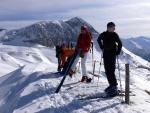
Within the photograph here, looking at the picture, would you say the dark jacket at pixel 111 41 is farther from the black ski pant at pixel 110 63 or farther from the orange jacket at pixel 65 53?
the orange jacket at pixel 65 53

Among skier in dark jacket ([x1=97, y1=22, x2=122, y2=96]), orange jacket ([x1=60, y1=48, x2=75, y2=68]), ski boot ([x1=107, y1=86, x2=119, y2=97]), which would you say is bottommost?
ski boot ([x1=107, y1=86, x2=119, y2=97])

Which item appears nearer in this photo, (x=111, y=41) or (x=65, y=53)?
(x=111, y=41)

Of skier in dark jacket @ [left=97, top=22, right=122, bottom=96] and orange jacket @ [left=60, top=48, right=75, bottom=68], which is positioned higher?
skier in dark jacket @ [left=97, top=22, right=122, bottom=96]

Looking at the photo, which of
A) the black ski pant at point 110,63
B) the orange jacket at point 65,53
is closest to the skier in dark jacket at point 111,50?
the black ski pant at point 110,63

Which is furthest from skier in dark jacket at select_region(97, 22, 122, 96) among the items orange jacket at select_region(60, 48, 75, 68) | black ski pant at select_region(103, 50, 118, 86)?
orange jacket at select_region(60, 48, 75, 68)

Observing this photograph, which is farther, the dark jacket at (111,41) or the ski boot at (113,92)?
the ski boot at (113,92)

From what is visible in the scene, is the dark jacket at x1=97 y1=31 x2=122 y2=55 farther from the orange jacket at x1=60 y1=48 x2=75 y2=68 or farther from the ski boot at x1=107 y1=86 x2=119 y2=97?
the orange jacket at x1=60 y1=48 x2=75 y2=68

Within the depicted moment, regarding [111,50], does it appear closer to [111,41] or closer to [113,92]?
[111,41]

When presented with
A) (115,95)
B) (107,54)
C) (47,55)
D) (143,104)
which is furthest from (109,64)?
(47,55)

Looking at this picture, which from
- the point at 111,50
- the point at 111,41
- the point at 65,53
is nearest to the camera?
the point at 111,41

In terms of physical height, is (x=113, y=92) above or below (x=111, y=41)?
below

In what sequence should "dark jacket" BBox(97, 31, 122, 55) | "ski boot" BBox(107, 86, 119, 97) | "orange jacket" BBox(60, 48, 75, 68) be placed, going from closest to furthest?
1. "dark jacket" BBox(97, 31, 122, 55)
2. "ski boot" BBox(107, 86, 119, 97)
3. "orange jacket" BBox(60, 48, 75, 68)

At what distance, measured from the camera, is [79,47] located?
14570mm

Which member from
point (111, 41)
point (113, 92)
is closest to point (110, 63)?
point (111, 41)
